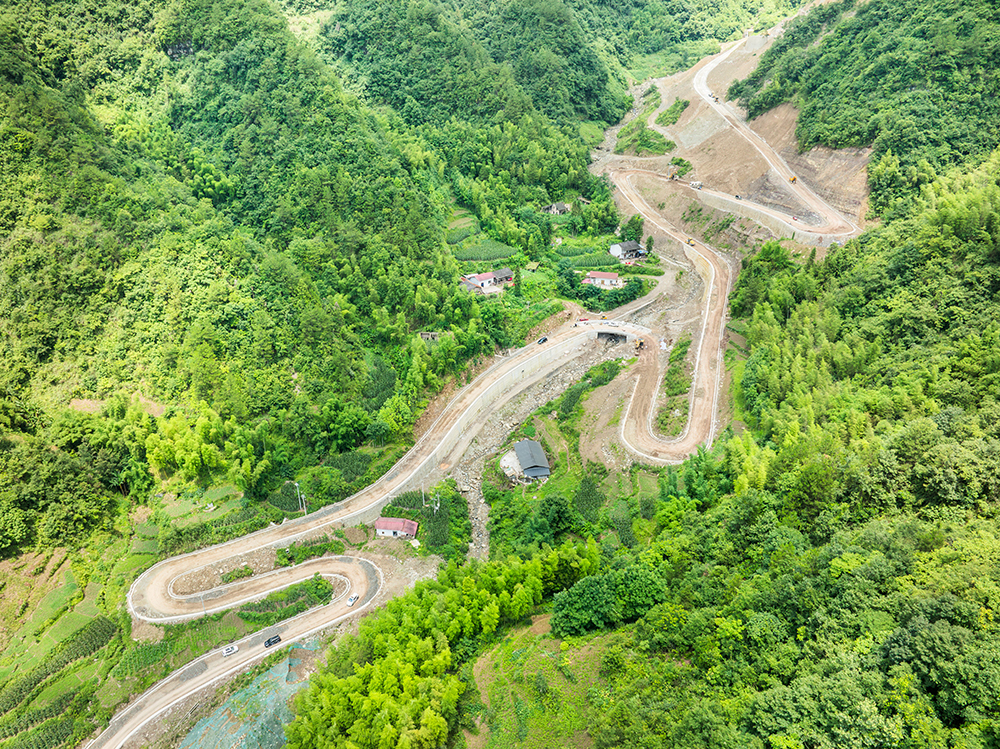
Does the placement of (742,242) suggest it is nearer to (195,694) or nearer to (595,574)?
(595,574)

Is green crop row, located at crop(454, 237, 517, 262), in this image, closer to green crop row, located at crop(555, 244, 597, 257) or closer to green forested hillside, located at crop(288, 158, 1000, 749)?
green crop row, located at crop(555, 244, 597, 257)

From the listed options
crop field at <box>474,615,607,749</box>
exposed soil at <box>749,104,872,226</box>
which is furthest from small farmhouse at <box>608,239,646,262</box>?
crop field at <box>474,615,607,749</box>

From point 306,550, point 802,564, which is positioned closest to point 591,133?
point 306,550

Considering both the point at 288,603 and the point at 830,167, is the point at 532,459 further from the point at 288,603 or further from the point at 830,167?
the point at 830,167

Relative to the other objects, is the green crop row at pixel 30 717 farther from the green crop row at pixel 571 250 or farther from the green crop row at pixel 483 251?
the green crop row at pixel 571 250

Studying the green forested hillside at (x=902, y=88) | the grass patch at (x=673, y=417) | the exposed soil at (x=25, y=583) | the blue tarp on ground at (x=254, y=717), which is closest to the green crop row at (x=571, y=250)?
the grass patch at (x=673, y=417)

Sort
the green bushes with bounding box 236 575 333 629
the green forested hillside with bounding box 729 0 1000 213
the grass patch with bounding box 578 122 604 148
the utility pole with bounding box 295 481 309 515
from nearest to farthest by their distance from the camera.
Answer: the green bushes with bounding box 236 575 333 629 < the utility pole with bounding box 295 481 309 515 < the green forested hillside with bounding box 729 0 1000 213 < the grass patch with bounding box 578 122 604 148
